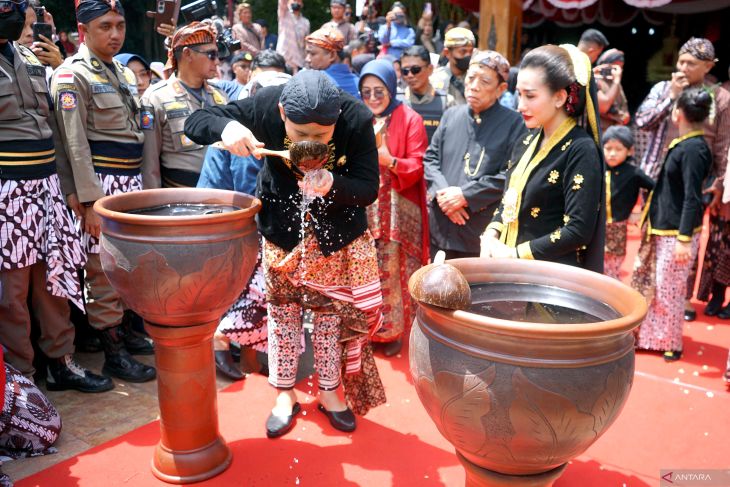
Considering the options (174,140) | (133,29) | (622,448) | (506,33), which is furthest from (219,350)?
(133,29)

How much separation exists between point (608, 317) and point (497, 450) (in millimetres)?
495

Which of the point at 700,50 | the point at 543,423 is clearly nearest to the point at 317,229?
the point at 543,423

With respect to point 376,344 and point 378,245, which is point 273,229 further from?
point 376,344

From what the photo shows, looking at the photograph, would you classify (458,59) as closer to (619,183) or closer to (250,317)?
(619,183)

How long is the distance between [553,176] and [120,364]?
2372 mm

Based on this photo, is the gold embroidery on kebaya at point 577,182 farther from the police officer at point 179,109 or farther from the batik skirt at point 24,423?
the batik skirt at point 24,423

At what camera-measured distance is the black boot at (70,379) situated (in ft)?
9.66

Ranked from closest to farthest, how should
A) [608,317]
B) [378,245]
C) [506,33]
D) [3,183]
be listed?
[608,317] → [3,183] → [378,245] → [506,33]

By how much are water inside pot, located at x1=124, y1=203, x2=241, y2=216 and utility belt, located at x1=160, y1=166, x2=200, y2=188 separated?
1.01 meters

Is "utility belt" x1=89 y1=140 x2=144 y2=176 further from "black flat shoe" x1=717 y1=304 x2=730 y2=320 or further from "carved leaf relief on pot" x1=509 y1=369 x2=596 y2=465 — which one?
"black flat shoe" x1=717 y1=304 x2=730 y2=320

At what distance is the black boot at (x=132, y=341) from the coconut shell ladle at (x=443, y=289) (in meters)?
2.40

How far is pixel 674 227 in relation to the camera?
3.54m

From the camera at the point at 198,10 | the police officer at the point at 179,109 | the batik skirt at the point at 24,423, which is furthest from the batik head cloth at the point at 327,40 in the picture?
the batik skirt at the point at 24,423

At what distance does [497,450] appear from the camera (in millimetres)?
1457
